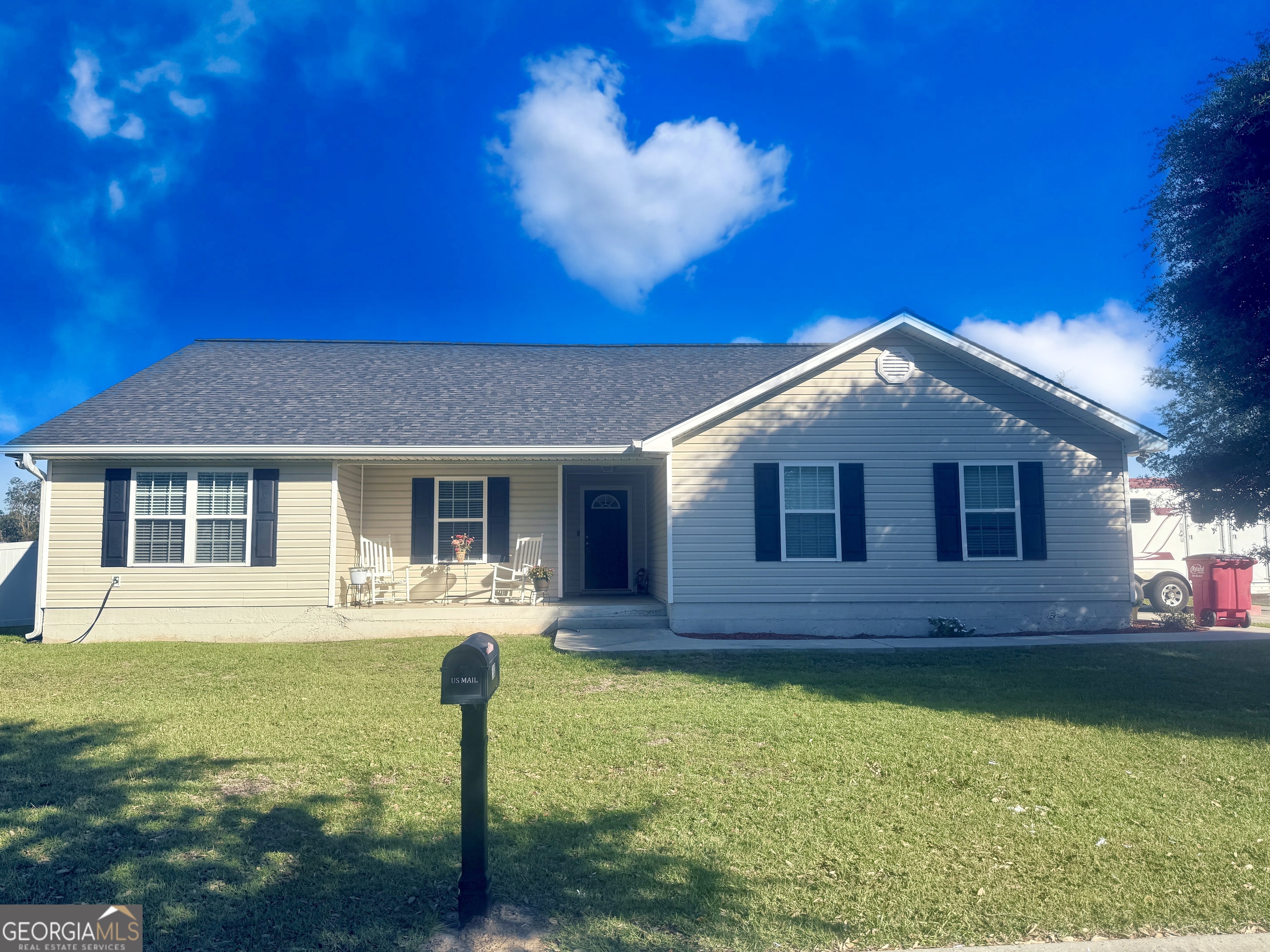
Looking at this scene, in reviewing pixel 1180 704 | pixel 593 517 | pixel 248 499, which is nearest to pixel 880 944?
pixel 1180 704

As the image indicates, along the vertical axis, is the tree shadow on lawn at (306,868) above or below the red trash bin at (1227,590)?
below

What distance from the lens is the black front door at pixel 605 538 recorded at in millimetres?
14922

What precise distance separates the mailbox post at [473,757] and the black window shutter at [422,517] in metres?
10.5

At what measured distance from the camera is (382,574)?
40.7ft

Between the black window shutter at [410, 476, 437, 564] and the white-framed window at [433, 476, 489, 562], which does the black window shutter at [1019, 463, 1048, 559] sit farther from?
the black window shutter at [410, 476, 437, 564]

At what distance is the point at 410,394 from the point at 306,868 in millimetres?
11359

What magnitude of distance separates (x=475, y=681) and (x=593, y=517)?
12.1 m

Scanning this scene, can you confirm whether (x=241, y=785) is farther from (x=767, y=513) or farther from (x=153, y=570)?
(x=153, y=570)

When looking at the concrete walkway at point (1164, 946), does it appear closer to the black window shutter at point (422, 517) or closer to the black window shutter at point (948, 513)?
the black window shutter at point (948, 513)

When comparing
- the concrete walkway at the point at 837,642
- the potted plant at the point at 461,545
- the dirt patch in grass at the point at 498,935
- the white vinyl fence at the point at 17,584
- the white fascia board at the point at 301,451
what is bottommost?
the dirt patch in grass at the point at 498,935

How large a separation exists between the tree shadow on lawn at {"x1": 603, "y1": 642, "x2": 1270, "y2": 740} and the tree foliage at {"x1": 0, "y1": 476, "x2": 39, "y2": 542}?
3555cm

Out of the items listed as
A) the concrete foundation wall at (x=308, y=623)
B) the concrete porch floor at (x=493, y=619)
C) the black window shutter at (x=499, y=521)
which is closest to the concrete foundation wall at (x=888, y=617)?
the concrete porch floor at (x=493, y=619)

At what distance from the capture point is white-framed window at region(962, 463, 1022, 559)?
451 inches

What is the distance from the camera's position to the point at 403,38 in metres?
Answer: 13.4
